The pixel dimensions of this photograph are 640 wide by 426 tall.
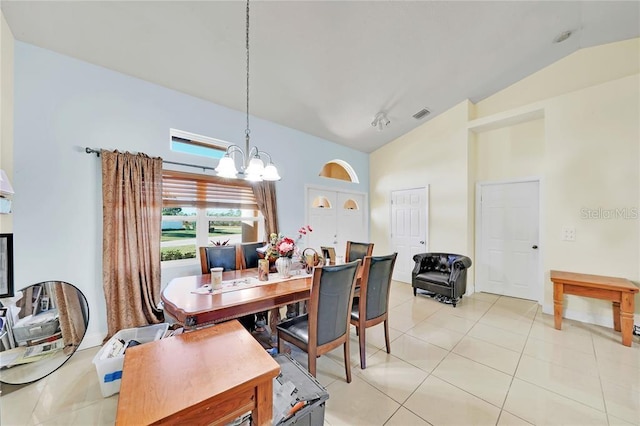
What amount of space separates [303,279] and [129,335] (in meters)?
1.76

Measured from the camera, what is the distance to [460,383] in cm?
193

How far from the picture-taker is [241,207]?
3564 millimetres

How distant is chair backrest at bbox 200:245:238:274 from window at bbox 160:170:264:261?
66 centimetres

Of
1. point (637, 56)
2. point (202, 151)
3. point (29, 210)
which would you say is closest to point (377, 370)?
point (202, 151)

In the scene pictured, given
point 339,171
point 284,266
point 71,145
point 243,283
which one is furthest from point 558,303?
point 71,145

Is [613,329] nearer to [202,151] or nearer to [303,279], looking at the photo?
[303,279]

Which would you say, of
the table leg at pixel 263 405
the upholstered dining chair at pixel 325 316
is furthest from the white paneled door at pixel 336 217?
the table leg at pixel 263 405

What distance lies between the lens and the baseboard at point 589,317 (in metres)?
2.87

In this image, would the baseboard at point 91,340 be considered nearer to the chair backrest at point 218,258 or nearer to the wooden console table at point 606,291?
the chair backrest at point 218,258

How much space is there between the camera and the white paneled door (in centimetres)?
448

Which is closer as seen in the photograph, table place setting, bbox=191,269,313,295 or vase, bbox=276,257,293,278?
table place setting, bbox=191,269,313,295

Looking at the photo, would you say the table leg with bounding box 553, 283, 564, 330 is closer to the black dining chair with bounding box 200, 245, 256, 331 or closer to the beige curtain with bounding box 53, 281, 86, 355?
the black dining chair with bounding box 200, 245, 256, 331

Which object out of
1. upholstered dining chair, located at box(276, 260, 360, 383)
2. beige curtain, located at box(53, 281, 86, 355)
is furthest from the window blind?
upholstered dining chair, located at box(276, 260, 360, 383)

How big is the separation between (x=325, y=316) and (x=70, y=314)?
2.46 m
